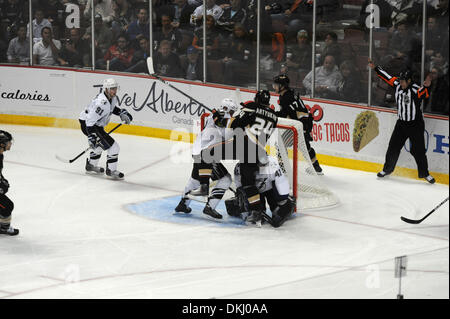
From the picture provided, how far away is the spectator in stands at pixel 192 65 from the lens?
12078 mm

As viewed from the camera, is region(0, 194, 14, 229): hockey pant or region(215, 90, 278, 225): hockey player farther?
region(215, 90, 278, 225): hockey player

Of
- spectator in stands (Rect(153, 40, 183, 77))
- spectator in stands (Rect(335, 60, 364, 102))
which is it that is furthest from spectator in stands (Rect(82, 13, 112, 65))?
spectator in stands (Rect(335, 60, 364, 102))

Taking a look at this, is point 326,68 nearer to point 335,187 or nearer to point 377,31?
point 377,31

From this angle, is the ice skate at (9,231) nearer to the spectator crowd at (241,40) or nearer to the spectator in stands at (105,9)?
the spectator crowd at (241,40)

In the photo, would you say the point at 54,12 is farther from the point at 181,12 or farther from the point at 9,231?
the point at 9,231

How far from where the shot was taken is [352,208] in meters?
8.68

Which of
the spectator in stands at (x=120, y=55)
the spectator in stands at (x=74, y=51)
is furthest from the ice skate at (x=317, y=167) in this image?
the spectator in stands at (x=74, y=51)

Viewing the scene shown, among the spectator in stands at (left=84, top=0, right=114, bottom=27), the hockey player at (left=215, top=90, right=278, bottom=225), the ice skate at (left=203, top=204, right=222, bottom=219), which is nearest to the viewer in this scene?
the hockey player at (left=215, top=90, right=278, bottom=225)

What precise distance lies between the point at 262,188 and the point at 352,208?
1175mm

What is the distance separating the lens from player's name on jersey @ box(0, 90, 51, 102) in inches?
520

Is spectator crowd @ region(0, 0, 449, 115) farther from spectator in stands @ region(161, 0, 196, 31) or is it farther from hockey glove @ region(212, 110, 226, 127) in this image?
hockey glove @ region(212, 110, 226, 127)

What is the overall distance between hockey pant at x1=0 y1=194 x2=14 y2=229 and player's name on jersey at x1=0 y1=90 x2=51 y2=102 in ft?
19.1

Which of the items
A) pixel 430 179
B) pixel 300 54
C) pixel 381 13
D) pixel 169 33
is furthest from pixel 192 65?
pixel 430 179

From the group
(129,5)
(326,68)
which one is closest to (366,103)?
(326,68)
